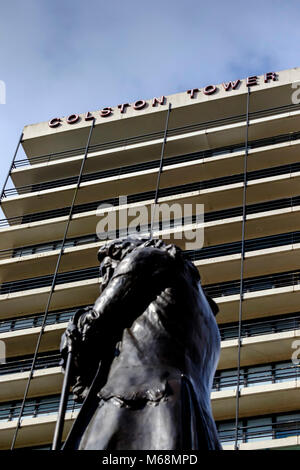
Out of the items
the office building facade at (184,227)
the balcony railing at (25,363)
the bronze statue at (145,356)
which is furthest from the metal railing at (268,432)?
the bronze statue at (145,356)

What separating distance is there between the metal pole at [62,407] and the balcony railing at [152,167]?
115 feet

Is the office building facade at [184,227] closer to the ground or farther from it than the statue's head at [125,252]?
farther from it

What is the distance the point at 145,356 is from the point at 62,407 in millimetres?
546

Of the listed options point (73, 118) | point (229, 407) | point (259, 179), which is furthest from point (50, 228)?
point (229, 407)

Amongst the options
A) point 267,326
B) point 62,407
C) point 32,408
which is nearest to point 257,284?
point 267,326

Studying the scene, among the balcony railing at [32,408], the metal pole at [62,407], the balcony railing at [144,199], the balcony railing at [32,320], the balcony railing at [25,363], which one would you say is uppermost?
the balcony railing at [144,199]

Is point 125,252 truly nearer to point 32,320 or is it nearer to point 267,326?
point 267,326

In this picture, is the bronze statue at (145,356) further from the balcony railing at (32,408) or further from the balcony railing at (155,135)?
the balcony railing at (155,135)

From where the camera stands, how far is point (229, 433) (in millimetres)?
30438

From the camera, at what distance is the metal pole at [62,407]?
186 inches

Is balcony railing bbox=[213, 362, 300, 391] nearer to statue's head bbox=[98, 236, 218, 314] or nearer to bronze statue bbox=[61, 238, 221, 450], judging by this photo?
statue's head bbox=[98, 236, 218, 314]

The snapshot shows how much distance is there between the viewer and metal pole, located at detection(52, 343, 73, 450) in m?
4.72

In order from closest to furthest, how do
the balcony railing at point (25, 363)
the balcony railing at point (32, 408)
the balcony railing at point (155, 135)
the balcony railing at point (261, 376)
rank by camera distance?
the balcony railing at point (261, 376), the balcony railing at point (32, 408), the balcony railing at point (25, 363), the balcony railing at point (155, 135)

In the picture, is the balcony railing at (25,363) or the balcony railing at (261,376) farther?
the balcony railing at (25,363)
